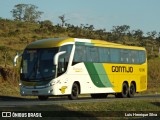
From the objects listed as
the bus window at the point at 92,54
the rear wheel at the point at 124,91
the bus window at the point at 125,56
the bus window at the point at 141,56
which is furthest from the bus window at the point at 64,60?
the bus window at the point at 141,56

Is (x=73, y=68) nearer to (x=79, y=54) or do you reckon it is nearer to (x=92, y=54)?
(x=79, y=54)

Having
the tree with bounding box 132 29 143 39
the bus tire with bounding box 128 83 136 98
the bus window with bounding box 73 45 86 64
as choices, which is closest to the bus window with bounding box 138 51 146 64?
the bus tire with bounding box 128 83 136 98

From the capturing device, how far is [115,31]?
4094 inches

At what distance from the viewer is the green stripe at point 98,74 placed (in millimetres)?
29984

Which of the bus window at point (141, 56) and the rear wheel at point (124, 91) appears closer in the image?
the rear wheel at point (124, 91)

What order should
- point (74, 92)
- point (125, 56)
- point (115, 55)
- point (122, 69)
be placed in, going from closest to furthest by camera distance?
point (74, 92)
point (115, 55)
point (122, 69)
point (125, 56)

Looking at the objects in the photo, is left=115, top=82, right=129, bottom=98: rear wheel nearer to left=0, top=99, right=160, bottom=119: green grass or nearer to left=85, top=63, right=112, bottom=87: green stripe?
left=85, top=63, right=112, bottom=87: green stripe

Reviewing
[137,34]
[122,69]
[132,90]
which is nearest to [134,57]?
[122,69]

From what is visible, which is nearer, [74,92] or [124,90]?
[74,92]

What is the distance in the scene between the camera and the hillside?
46.8 m

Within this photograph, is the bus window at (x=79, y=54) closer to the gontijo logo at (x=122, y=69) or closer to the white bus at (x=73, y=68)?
the white bus at (x=73, y=68)

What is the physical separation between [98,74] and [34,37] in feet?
131

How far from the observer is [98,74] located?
30750 millimetres

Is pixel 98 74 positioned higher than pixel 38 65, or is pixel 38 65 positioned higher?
pixel 38 65
